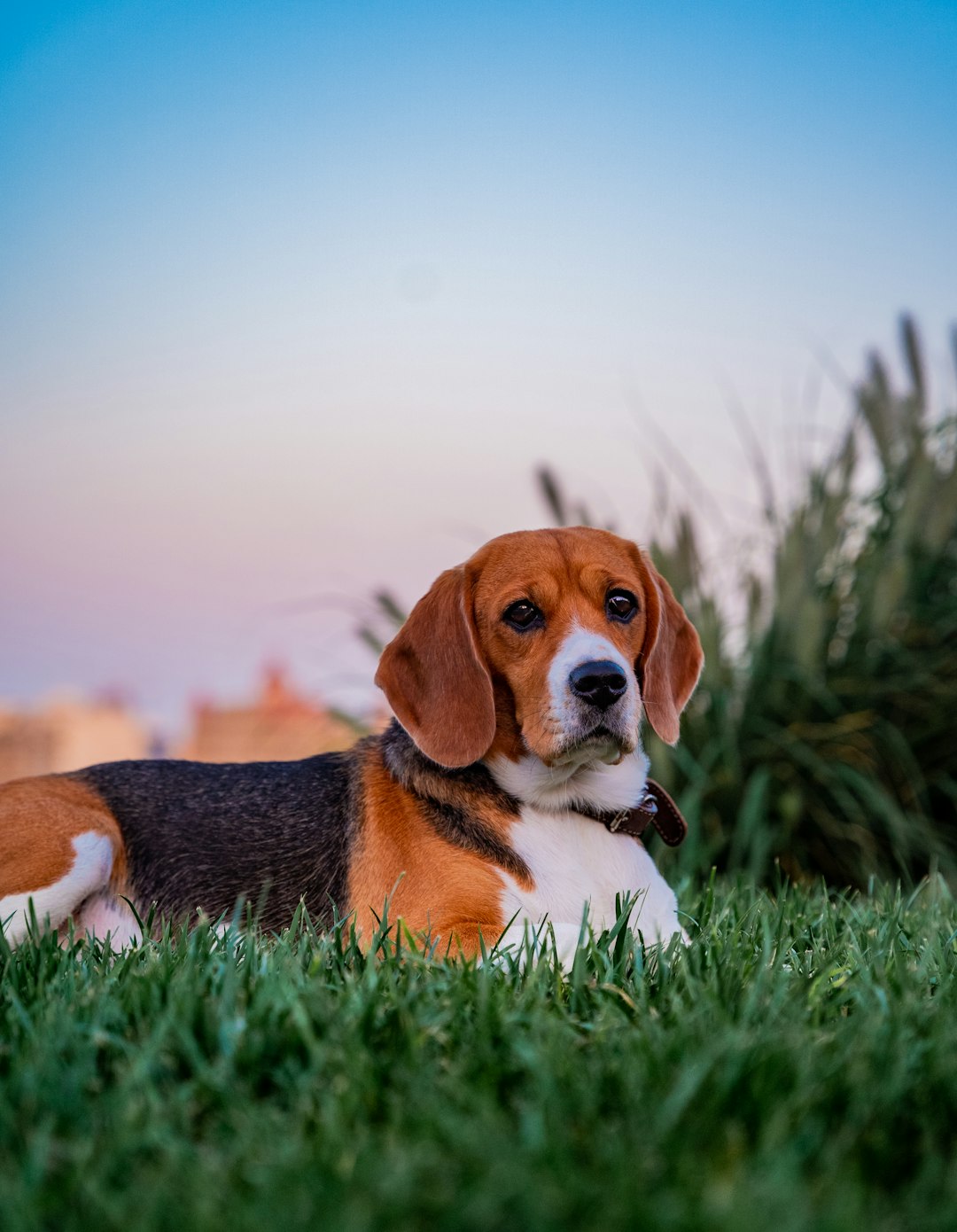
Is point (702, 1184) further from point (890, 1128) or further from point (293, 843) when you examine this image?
point (293, 843)

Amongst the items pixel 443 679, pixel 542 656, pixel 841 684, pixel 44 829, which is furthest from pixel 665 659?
pixel 841 684

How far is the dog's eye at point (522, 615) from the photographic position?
3.66 meters

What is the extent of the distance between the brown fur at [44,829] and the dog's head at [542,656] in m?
1.11

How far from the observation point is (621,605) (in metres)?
3.85

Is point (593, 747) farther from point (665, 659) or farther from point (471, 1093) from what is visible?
point (471, 1093)

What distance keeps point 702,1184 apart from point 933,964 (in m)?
1.69

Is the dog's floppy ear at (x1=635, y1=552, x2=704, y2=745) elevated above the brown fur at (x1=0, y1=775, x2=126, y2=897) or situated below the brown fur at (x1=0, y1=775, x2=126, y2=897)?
above

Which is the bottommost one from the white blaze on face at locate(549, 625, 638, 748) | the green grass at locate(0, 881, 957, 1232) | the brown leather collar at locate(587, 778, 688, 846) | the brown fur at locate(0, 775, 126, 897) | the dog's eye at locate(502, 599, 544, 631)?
the green grass at locate(0, 881, 957, 1232)

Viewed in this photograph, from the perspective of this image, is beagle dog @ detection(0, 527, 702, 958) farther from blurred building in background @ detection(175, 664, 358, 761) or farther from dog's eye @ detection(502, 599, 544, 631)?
blurred building in background @ detection(175, 664, 358, 761)

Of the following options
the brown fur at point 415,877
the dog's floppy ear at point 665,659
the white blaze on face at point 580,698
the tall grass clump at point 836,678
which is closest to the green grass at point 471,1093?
the brown fur at point 415,877

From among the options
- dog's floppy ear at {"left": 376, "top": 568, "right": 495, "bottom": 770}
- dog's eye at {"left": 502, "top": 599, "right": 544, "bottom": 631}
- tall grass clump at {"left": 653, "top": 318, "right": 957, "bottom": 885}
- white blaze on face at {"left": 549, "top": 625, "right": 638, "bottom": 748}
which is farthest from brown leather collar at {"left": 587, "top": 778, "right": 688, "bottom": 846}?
tall grass clump at {"left": 653, "top": 318, "right": 957, "bottom": 885}

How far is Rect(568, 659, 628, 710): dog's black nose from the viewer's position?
3354mm

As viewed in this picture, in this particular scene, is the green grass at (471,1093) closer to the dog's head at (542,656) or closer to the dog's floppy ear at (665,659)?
the dog's head at (542,656)

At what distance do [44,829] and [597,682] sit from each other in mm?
1892
